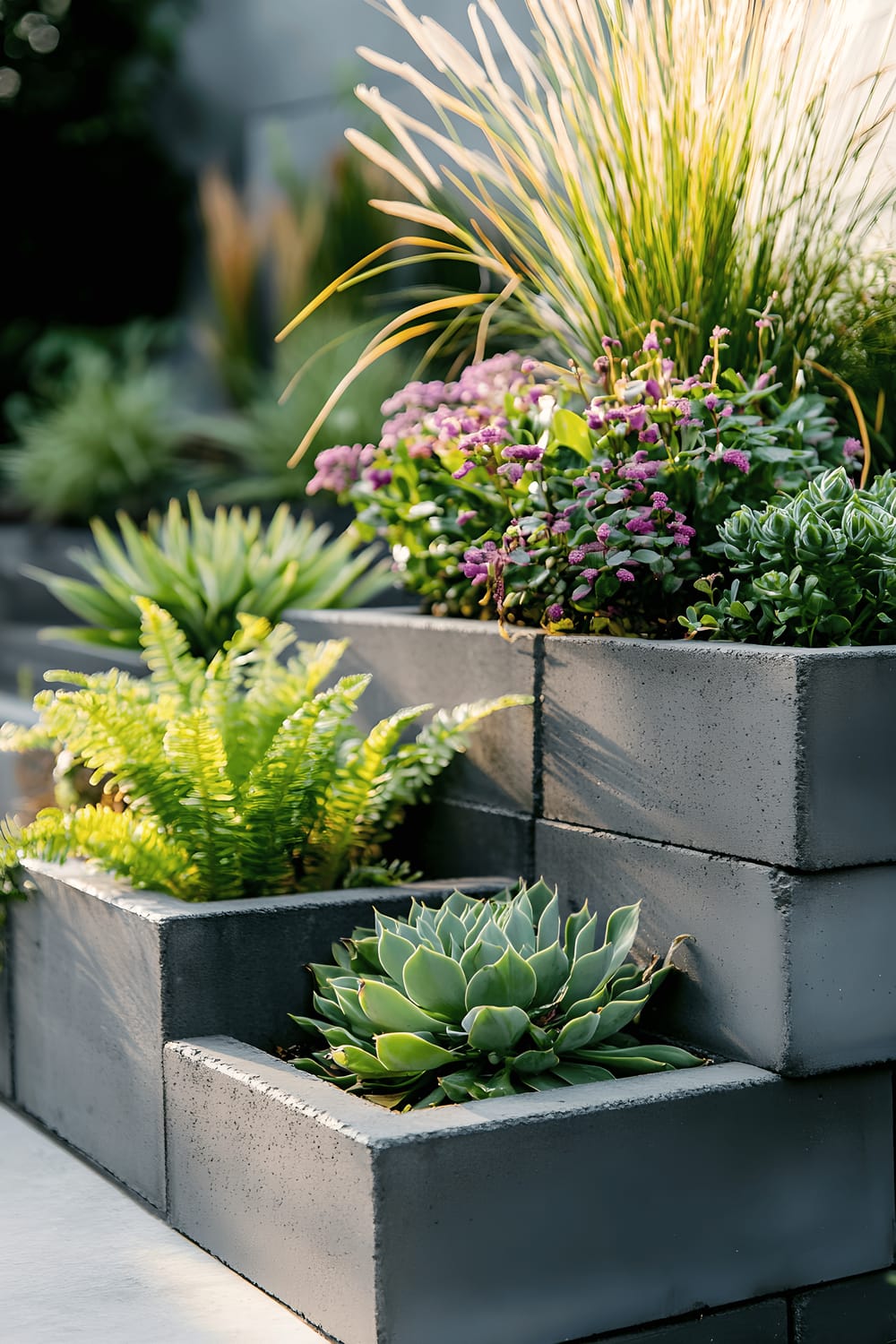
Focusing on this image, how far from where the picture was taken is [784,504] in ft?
8.14

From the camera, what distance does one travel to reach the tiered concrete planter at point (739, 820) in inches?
82.6

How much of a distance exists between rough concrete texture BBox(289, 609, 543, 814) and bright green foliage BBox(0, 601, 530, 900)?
0.16 feet

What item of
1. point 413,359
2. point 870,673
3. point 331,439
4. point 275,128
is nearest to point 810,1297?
point 870,673

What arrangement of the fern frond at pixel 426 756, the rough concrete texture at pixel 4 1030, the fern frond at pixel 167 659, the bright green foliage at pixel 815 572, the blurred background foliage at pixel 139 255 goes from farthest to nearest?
1. the blurred background foliage at pixel 139 255
2. the rough concrete texture at pixel 4 1030
3. the fern frond at pixel 167 659
4. the fern frond at pixel 426 756
5. the bright green foliage at pixel 815 572

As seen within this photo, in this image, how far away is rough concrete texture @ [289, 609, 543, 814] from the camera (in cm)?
263

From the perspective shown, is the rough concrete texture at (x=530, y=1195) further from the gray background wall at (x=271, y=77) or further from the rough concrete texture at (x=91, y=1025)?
the gray background wall at (x=271, y=77)

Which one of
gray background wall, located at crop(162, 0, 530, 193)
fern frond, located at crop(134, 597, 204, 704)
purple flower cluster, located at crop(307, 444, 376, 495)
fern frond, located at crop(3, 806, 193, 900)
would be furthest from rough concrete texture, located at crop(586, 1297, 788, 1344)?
gray background wall, located at crop(162, 0, 530, 193)

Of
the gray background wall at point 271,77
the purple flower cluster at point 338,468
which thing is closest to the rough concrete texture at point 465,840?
the purple flower cluster at point 338,468

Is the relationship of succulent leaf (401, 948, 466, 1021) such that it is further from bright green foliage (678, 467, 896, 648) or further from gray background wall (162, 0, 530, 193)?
gray background wall (162, 0, 530, 193)

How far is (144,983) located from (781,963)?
0.94 m

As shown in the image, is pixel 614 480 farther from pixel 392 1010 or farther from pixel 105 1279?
pixel 105 1279

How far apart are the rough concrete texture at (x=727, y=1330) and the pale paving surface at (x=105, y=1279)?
0.41 m

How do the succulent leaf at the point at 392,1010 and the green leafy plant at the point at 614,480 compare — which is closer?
the succulent leaf at the point at 392,1010

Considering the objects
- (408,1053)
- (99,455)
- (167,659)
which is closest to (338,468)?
(167,659)
